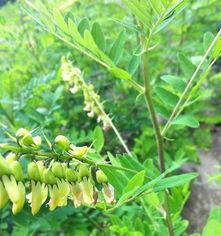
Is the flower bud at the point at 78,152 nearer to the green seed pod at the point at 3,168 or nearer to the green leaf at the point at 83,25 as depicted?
the green seed pod at the point at 3,168

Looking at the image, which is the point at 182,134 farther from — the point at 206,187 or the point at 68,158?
the point at 68,158

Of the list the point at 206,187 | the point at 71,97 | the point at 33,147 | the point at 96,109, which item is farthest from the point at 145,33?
the point at 206,187

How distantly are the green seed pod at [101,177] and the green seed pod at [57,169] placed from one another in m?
0.10

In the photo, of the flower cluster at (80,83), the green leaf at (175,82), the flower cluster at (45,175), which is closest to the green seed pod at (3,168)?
the flower cluster at (45,175)

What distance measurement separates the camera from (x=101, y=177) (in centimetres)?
86

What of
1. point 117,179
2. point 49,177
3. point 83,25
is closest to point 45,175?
point 49,177

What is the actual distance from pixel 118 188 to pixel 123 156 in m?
0.09

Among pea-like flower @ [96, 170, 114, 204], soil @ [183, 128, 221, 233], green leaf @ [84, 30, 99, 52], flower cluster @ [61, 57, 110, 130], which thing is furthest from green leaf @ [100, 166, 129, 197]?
soil @ [183, 128, 221, 233]

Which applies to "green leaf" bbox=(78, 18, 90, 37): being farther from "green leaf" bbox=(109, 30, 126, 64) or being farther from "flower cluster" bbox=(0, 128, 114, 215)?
"flower cluster" bbox=(0, 128, 114, 215)

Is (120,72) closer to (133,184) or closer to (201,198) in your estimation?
(133,184)

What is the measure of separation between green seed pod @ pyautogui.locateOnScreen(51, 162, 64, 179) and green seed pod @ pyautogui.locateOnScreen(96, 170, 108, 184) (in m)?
0.10

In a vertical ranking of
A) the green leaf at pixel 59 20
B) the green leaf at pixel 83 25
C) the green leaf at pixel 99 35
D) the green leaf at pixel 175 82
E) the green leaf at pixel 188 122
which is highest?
the green leaf at pixel 59 20

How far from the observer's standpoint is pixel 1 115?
1930 millimetres

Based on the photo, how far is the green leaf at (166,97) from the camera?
50.2 inches
